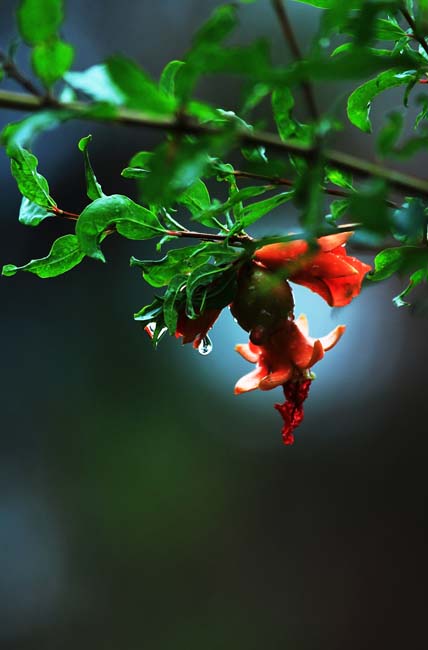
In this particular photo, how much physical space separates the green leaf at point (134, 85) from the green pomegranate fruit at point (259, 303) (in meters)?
0.20

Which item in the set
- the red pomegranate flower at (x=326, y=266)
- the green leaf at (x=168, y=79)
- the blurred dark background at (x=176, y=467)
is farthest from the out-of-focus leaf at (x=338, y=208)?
the blurred dark background at (x=176, y=467)

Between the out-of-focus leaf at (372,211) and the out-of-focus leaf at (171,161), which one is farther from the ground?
the out-of-focus leaf at (171,161)

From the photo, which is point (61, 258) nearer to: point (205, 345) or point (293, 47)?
point (205, 345)

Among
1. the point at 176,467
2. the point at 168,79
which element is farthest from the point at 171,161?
the point at 176,467

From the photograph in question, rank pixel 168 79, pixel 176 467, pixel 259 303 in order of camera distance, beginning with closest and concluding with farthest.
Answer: pixel 168 79
pixel 259 303
pixel 176 467

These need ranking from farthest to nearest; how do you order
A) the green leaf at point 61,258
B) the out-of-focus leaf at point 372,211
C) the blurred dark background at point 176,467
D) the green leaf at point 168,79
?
1. the blurred dark background at point 176,467
2. the green leaf at point 61,258
3. the green leaf at point 168,79
4. the out-of-focus leaf at point 372,211

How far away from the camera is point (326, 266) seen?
475 mm

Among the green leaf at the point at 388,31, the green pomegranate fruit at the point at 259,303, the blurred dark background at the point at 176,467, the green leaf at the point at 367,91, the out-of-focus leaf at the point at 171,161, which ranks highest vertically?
the blurred dark background at the point at 176,467

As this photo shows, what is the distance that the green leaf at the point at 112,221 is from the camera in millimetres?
422

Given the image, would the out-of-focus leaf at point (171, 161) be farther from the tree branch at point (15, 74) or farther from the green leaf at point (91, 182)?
the green leaf at point (91, 182)

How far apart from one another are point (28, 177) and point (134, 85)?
0.24m

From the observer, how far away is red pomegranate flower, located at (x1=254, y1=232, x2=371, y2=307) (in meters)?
0.46

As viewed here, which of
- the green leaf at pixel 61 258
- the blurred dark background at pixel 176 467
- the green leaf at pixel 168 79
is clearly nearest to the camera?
the green leaf at pixel 168 79

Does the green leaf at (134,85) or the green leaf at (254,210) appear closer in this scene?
the green leaf at (134,85)
